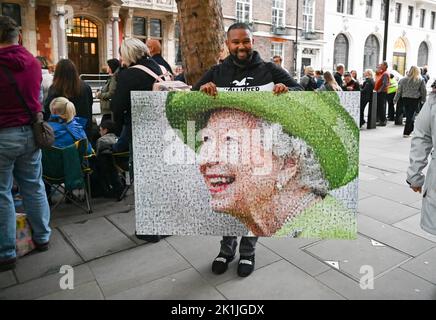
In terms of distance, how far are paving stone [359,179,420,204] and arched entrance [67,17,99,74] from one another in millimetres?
21858

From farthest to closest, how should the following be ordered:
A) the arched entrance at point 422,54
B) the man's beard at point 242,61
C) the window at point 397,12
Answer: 1. the arched entrance at point 422,54
2. the window at point 397,12
3. the man's beard at point 242,61

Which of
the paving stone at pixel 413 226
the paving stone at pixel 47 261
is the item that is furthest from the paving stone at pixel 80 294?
the paving stone at pixel 413 226

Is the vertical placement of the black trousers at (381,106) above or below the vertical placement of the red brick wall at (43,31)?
below

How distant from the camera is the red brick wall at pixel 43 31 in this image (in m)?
22.4

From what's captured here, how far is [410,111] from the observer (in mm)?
9773

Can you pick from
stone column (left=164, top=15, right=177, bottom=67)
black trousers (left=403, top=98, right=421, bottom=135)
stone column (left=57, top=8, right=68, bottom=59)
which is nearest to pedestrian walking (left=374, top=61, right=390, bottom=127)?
black trousers (left=403, top=98, right=421, bottom=135)

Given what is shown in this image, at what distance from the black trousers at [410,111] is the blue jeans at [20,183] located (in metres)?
8.83

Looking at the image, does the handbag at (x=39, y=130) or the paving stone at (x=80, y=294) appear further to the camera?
the handbag at (x=39, y=130)

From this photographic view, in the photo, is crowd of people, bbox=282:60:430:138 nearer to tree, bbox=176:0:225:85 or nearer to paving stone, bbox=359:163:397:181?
paving stone, bbox=359:163:397:181

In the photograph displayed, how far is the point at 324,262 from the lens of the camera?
10.5 feet

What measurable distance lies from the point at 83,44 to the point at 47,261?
2320cm

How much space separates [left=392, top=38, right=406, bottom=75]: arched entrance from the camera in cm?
4028

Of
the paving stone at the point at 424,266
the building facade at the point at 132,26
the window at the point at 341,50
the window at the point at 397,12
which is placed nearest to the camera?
the paving stone at the point at 424,266

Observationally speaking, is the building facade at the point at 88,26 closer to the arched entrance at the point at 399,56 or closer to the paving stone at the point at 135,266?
the paving stone at the point at 135,266
